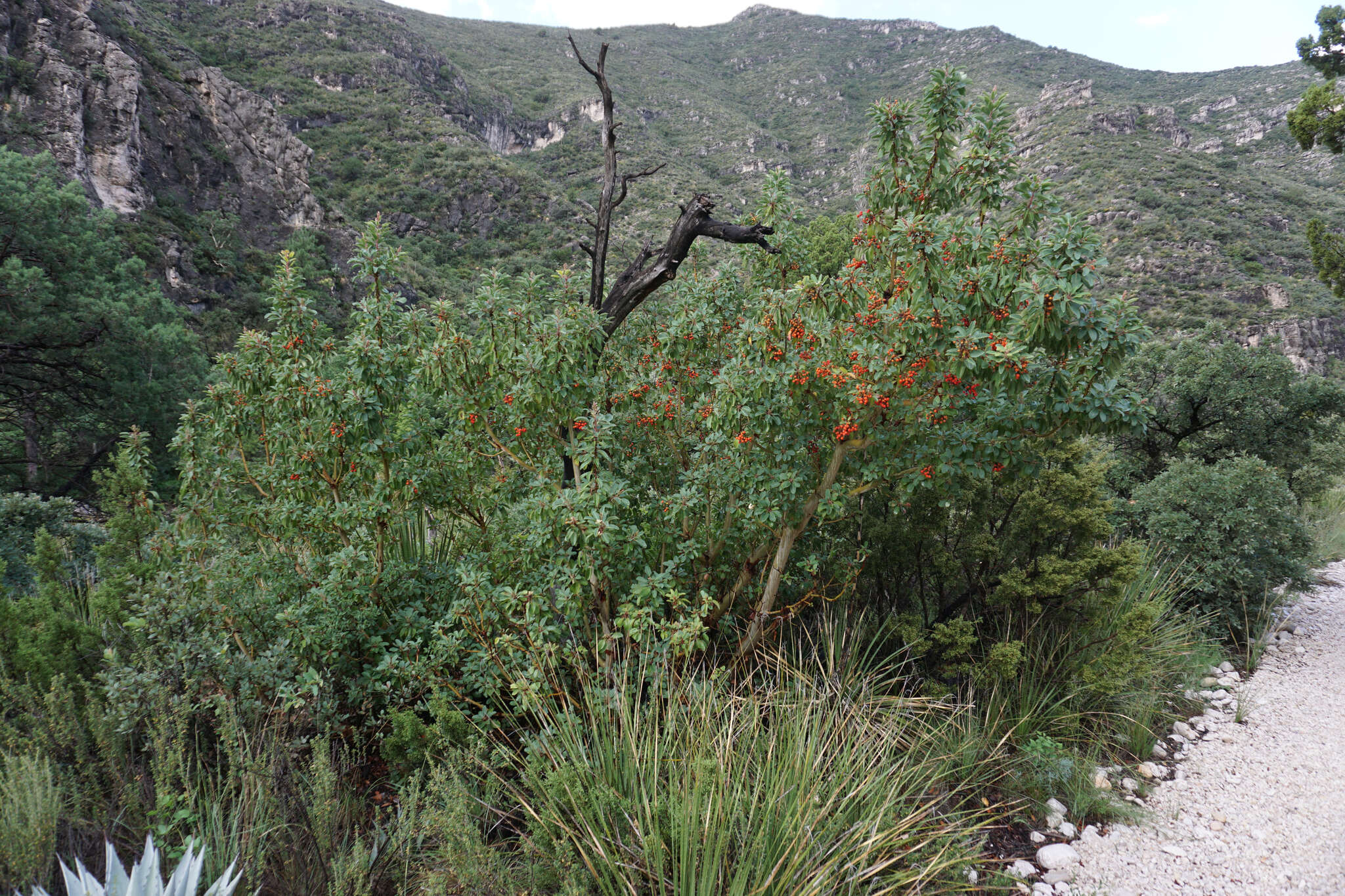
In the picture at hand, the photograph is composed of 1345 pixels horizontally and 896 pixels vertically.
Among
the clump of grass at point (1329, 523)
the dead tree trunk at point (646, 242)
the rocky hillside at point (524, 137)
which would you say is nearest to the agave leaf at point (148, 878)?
the dead tree trunk at point (646, 242)

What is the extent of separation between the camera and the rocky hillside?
77.2ft

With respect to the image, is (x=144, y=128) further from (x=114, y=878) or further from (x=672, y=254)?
(x=114, y=878)

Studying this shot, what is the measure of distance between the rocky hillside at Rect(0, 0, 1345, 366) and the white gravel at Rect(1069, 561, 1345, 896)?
13.4 feet

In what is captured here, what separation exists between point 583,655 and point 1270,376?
7.20 m

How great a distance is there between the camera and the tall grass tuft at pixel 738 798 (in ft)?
6.44

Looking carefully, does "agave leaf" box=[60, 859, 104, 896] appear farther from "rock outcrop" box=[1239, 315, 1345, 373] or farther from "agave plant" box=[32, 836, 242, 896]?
"rock outcrop" box=[1239, 315, 1345, 373]

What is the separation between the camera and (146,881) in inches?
62.6

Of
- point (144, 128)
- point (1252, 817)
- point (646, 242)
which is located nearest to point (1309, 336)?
point (1252, 817)

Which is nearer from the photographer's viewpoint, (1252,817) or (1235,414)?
(1252,817)

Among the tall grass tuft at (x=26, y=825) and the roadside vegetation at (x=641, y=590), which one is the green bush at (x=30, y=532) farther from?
the tall grass tuft at (x=26, y=825)

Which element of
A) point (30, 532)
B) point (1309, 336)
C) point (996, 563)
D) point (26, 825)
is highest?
point (1309, 336)

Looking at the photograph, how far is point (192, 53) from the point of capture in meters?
34.7

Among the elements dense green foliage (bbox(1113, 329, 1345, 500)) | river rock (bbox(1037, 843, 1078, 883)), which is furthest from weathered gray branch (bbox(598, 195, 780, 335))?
dense green foliage (bbox(1113, 329, 1345, 500))

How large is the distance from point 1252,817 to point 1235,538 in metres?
2.90
